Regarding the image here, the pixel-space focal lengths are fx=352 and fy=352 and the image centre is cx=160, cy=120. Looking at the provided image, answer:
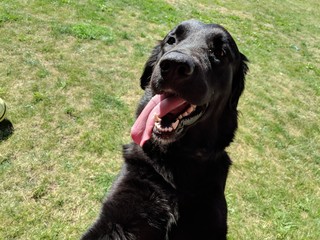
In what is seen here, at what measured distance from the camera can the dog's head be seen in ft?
8.29

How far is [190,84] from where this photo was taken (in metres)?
2.54

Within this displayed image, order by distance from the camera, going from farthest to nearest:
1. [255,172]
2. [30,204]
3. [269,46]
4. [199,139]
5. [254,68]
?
[269,46] → [254,68] → [255,172] → [30,204] → [199,139]

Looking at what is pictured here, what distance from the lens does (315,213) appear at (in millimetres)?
4664

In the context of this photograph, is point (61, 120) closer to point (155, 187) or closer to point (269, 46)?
point (155, 187)

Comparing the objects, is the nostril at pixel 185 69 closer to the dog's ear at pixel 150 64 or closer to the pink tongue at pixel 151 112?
the pink tongue at pixel 151 112

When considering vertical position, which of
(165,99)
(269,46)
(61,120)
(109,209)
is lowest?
(269,46)

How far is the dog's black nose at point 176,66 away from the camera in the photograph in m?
2.41

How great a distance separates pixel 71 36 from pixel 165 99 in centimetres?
504

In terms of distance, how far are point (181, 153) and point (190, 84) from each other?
2.65 ft

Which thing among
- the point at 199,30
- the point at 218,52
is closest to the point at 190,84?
the point at 218,52

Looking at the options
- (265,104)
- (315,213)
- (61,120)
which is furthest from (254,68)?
(61,120)

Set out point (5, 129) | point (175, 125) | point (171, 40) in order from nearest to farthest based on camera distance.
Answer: point (175, 125) < point (171, 40) < point (5, 129)

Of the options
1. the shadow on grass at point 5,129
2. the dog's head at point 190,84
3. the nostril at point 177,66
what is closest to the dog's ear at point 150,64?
the dog's head at point 190,84

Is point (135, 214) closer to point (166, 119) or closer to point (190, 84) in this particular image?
point (166, 119)
